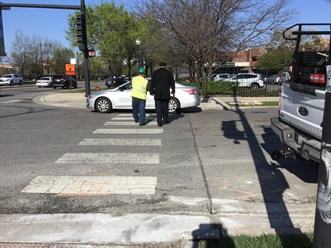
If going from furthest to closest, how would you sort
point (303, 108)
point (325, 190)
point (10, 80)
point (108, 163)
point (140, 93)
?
point (10, 80), point (140, 93), point (108, 163), point (303, 108), point (325, 190)

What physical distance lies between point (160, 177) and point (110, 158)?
61.5 inches

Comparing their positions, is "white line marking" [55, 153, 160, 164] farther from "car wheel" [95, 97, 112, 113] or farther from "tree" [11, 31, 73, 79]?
"tree" [11, 31, 73, 79]

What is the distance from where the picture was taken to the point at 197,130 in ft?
34.1

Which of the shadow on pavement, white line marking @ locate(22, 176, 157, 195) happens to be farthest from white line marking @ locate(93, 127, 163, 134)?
white line marking @ locate(22, 176, 157, 195)

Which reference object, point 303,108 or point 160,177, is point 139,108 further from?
point 303,108

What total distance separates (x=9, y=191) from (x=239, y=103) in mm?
13697

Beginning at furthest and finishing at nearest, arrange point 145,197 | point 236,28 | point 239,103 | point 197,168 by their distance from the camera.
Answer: point 236,28 → point 239,103 → point 197,168 → point 145,197

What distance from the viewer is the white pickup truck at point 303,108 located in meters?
4.61

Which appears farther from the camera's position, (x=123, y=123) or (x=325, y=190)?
(x=123, y=123)

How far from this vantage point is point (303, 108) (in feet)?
16.6

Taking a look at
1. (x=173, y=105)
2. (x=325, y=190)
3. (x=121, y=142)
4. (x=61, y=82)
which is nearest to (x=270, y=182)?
(x=325, y=190)

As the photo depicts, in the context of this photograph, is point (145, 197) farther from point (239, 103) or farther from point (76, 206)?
point (239, 103)

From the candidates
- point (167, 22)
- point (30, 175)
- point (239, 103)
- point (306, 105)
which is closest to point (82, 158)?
point (30, 175)

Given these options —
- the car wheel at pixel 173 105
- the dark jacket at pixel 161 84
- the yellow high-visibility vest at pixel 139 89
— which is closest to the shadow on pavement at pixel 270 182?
the dark jacket at pixel 161 84
